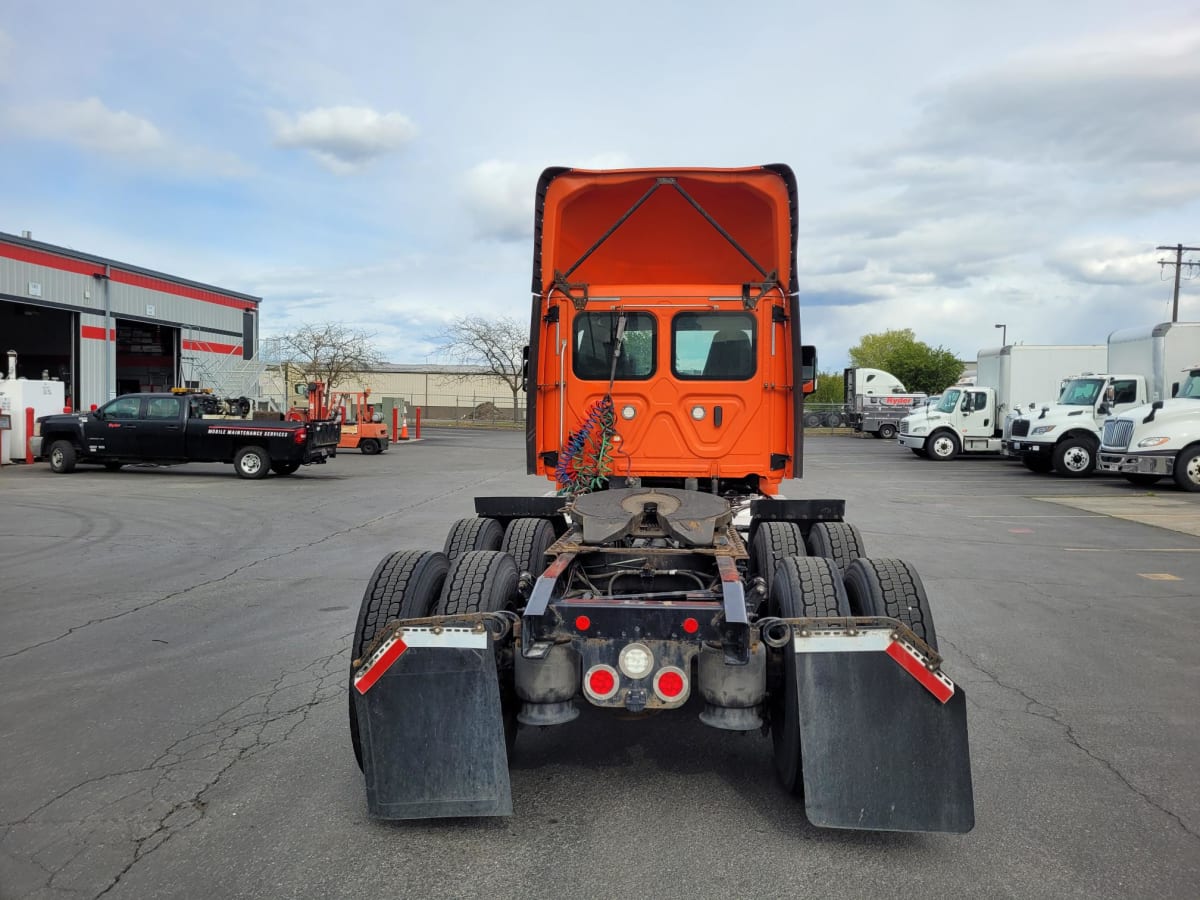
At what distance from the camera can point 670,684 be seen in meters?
3.47

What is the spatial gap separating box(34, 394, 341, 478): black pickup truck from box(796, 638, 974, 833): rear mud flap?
658 inches

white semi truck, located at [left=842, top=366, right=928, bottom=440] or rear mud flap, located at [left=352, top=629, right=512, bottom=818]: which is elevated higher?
white semi truck, located at [left=842, top=366, right=928, bottom=440]

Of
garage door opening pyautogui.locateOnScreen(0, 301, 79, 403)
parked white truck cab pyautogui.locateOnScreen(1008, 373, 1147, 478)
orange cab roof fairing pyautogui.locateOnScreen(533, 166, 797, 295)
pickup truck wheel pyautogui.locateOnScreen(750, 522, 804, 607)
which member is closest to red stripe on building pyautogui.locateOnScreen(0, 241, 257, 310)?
garage door opening pyautogui.locateOnScreen(0, 301, 79, 403)

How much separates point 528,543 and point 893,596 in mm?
2344

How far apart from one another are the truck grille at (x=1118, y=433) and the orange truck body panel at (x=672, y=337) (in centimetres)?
1390

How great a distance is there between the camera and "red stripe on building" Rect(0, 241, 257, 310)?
26359 millimetres

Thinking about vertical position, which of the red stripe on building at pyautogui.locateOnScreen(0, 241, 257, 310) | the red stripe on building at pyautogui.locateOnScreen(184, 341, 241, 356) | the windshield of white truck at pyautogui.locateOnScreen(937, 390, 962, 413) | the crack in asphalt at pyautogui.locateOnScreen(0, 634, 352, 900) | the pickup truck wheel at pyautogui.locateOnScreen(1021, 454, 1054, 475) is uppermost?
the red stripe on building at pyautogui.locateOnScreen(0, 241, 257, 310)

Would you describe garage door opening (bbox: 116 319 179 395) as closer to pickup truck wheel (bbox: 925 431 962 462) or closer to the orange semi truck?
pickup truck wheel (bbox: 925 431 962 462)

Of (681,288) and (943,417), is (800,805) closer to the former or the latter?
(681,288)

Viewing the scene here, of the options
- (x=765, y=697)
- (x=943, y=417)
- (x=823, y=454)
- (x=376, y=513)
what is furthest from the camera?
(x=823, y=454)

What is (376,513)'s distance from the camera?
13.7 meters

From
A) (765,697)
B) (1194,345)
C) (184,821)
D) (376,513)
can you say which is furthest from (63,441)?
(1194,345)

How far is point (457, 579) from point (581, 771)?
1005mm

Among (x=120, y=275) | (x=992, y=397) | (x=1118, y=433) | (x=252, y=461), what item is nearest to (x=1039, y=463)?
(x=1118, y=433)
